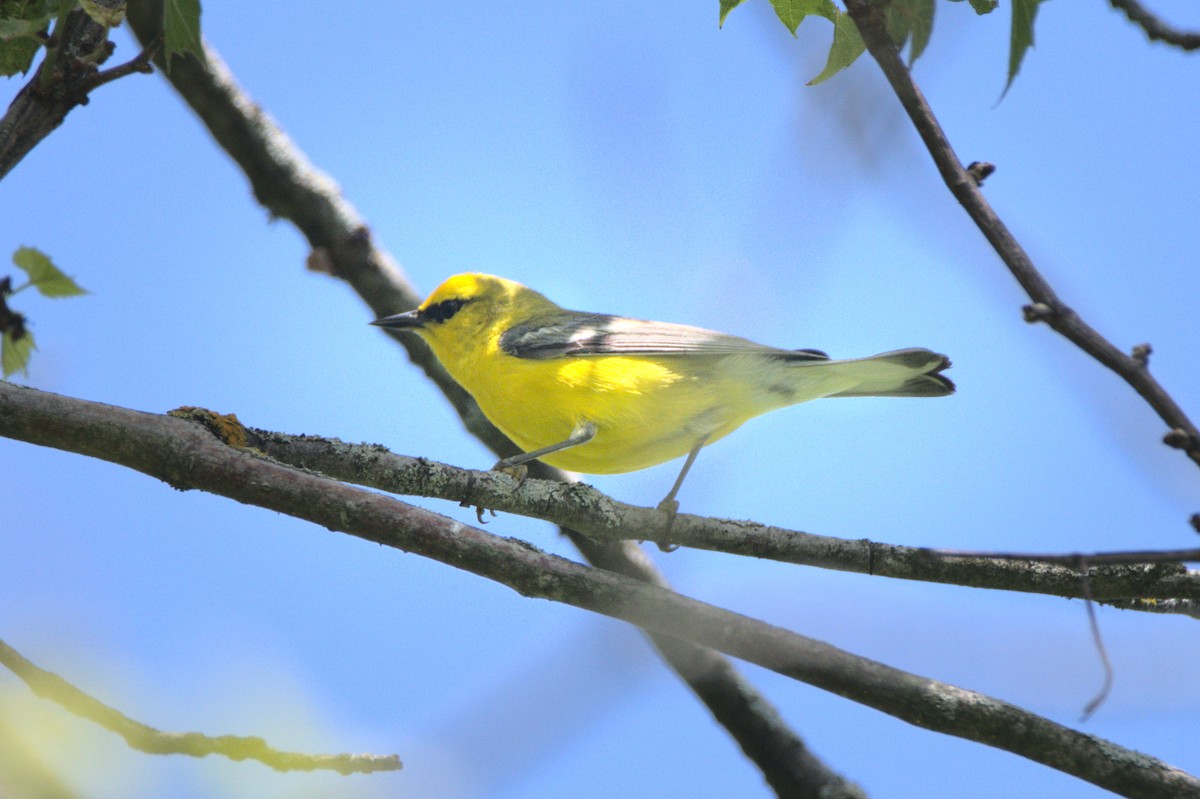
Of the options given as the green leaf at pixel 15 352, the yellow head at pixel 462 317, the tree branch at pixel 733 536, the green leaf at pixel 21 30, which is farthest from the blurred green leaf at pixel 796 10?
the yellow head at pixel 462 317

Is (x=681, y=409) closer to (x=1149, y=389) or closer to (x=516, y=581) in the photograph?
(x=516, y=581)

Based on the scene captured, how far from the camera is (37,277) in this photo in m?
2.99

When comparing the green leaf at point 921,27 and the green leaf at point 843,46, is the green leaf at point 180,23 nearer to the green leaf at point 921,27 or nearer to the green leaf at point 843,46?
the green leaf at point 843,46

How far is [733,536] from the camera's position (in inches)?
144

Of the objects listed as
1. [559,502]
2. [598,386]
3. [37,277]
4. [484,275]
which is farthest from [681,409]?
[37,277]

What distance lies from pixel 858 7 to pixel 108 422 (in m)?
2.37

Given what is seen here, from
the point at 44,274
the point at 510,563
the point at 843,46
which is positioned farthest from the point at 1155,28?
the point at 44,274

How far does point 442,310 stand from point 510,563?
11.6ft

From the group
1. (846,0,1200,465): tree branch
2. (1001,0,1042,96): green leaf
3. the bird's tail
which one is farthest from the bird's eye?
(846,0,1200,465): tree branch

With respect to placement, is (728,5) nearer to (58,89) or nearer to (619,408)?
(58,89)

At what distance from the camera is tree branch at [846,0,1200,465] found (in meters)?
2.02

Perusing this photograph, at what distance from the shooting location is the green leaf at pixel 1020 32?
2.76 meters

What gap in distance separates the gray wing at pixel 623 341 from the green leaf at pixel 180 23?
3089 mm

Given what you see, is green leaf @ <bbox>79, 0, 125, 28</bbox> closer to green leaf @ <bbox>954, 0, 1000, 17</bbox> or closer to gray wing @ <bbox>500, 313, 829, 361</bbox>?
green leaf @ <bbox>954, 0, 1000, 17</bbox>
